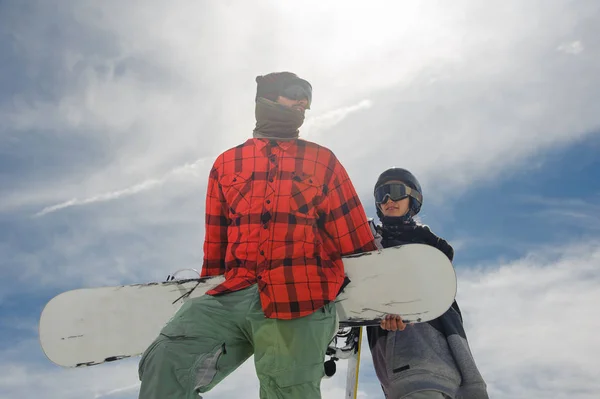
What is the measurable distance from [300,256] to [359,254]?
671 mm

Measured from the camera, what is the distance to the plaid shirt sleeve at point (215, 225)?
328cm

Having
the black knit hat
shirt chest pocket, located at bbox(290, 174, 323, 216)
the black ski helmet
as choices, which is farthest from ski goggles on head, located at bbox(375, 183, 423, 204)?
shirt chest pocket, located at bbox(290, 174, 323, 216)

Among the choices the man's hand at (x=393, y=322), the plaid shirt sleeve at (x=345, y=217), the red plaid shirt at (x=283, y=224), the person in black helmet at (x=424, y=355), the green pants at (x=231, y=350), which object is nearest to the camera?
the green pants at (x=231, y=350)

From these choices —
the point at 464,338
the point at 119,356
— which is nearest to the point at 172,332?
the point at 119,356

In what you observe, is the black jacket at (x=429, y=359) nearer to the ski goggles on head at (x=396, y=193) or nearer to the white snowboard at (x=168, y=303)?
the ski goggles on head at (x=396, y=193)

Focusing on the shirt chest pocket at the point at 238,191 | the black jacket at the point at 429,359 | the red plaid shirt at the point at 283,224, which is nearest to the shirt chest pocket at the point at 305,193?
the red plaid shirt at the point at 283,224

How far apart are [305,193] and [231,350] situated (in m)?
0.95

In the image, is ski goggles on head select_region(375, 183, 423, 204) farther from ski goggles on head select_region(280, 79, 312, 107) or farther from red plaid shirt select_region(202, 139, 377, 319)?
ski goggles on head select_region(280, 79, 312, 107)

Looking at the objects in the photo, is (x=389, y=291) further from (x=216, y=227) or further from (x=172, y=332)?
(x=172, y=332)

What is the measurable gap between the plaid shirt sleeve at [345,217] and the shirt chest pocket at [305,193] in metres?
0.11

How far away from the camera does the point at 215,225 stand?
3305 mm

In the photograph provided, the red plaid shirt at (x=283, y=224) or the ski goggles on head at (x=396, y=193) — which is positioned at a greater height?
the ski goggles on head at (x=396, y=193)

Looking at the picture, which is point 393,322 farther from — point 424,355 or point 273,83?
point 273,83

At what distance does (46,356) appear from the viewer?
364cm
